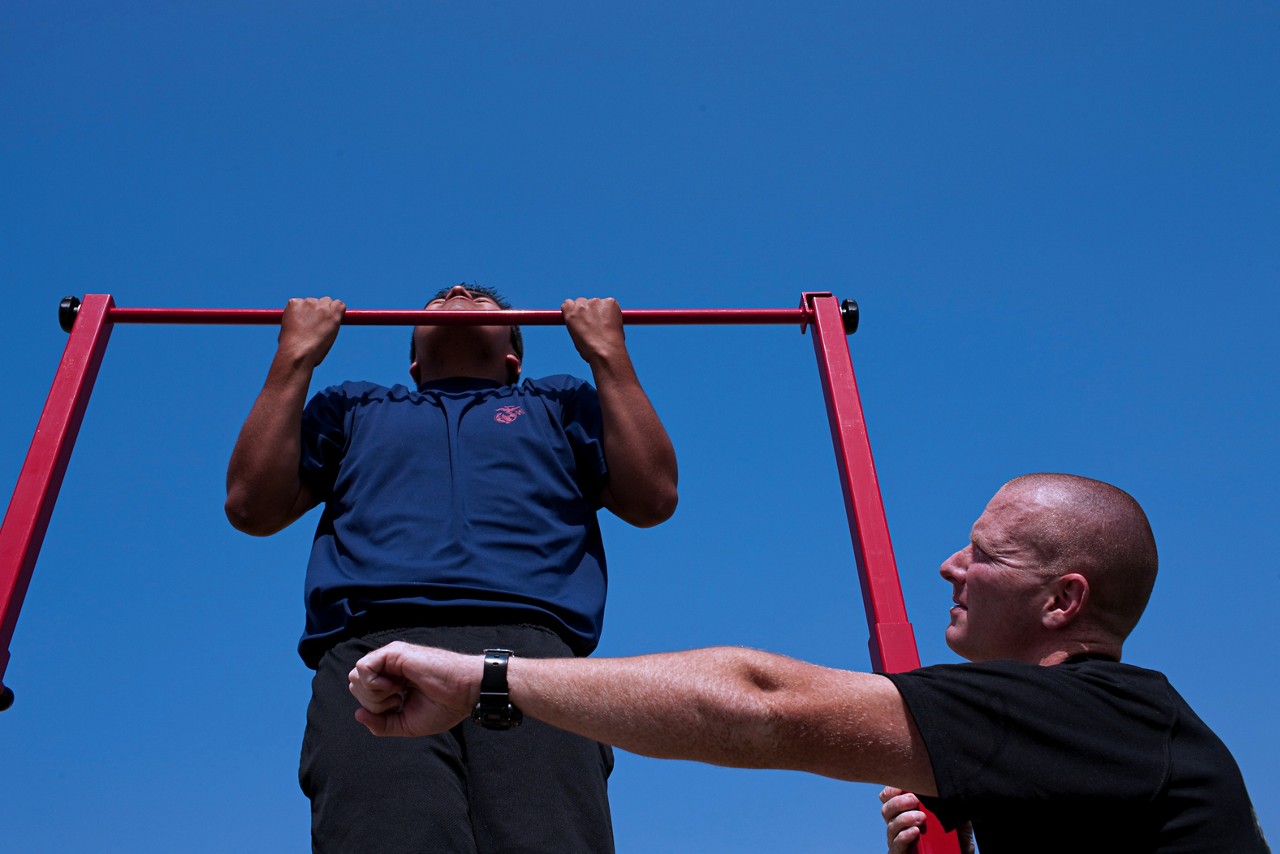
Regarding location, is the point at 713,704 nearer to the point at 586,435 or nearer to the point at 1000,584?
the point at 1000,584

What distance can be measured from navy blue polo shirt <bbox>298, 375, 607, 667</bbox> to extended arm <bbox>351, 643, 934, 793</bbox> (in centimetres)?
90

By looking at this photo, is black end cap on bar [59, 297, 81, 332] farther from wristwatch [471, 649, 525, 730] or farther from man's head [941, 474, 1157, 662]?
man's head [941, 474, 1157, 662]

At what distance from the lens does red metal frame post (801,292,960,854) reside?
3.04m

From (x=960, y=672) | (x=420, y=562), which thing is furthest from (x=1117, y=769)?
(x=420, y=562)

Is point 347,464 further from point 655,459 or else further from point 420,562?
point 655,459

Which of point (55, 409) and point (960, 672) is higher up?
point (55, 409)

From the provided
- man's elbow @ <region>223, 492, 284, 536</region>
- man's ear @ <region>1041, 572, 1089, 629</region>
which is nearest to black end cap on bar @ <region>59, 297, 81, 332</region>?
man's elbow @ <region>223, 492, 284, 536</region>

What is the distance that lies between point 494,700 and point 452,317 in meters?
1.86

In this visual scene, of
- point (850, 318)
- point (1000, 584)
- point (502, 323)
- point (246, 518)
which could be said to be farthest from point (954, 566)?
point (246, 518)

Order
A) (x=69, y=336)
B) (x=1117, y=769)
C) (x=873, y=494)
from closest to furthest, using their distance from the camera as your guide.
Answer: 1. (x=1117, y=769)
2. (x=873, y=494)
3. (x=69, y=336)

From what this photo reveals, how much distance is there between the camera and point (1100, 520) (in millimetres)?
2525

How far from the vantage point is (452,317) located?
364 cm

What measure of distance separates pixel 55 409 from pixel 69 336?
0.30 meters

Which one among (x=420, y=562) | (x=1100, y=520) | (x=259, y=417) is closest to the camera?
(x=1100, y=520)
